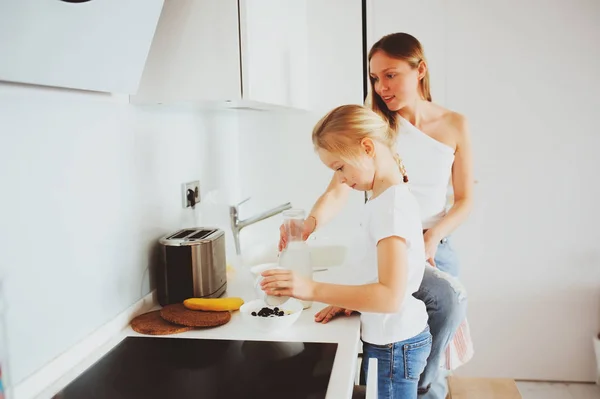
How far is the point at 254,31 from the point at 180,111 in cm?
46

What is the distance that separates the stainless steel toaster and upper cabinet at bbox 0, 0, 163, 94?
428 millimetres

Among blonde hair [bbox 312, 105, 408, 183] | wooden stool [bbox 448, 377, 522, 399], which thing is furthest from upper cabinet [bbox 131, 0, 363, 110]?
wooden stool [bbox 448, 377, 522, 399]

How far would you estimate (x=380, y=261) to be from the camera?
4.30 ft

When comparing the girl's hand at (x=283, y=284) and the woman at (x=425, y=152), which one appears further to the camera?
the woman at (x=425, y=152)

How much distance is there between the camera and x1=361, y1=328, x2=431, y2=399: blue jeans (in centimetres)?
147

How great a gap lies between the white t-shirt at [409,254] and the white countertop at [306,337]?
64 millimetres

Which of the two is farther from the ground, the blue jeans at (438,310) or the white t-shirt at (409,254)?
the white t-shirt at (409,254)

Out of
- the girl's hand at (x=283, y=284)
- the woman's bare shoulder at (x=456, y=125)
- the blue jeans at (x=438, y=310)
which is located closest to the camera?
the girl's hand at (x=283, y=284)

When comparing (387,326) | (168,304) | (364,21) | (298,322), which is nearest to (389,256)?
(387,326)

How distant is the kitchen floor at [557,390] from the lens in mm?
2678

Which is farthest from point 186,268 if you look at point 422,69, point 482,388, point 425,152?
point 482,388

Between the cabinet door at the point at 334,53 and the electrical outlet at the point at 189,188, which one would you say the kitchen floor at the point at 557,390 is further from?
the electrical outlet at the point at 189,188

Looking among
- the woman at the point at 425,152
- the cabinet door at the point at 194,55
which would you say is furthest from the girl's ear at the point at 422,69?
the cabinet door at the point at 194,55

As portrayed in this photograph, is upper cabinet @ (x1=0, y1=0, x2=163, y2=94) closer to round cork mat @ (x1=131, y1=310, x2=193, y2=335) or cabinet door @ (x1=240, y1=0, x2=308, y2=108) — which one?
cabinet door @ (x1=240, y1=0, x2=308, y2=108)
